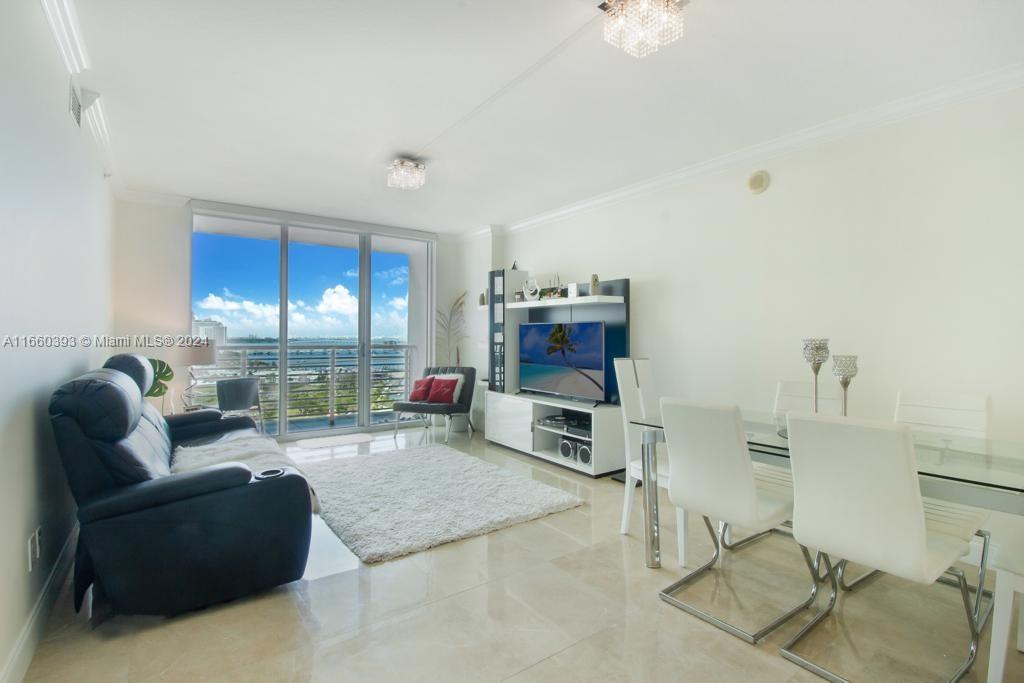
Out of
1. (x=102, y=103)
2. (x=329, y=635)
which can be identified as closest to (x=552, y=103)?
(x=102, y=103)

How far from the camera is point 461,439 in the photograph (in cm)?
566

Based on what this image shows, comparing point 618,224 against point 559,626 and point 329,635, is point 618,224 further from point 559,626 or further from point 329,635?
point 329,635

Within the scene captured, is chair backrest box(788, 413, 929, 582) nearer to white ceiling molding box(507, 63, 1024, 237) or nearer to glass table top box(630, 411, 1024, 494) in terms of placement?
glass table top box(630, 411, 1024, 494)

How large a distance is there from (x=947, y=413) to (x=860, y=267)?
985mm

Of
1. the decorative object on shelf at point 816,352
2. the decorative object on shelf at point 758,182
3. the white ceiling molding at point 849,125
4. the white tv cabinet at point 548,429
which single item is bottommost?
the white tv cabinet at point 548,429

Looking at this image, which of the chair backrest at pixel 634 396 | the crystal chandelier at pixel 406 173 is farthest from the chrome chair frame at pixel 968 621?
the crystal chandelier at pixel 406 173

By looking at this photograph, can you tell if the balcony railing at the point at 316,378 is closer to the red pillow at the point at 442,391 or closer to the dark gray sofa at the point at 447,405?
the dark gray sofa at the point at 447,405

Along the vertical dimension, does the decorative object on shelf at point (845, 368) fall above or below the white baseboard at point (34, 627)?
above

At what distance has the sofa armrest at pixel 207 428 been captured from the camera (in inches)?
138

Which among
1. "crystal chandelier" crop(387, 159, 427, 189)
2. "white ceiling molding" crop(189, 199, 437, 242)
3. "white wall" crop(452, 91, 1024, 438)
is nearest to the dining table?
"white wall" crop(452, 91, 1024, 438)

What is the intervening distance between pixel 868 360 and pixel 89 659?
399 cm

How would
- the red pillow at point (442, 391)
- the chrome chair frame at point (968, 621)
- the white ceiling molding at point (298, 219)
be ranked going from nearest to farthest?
1. the chrome chair frame at point (968, 621)
2. the white ceiling molding at point (298, 219)
3. the red pillow at point (442, 391)

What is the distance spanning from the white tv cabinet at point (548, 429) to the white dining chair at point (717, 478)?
185cm

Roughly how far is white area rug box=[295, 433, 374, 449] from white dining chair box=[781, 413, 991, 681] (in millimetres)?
4520
